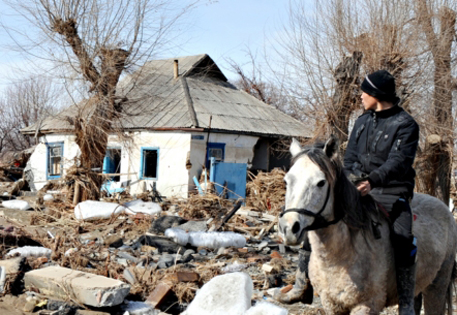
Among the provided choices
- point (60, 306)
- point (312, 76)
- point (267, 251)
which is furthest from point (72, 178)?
point (60, 306)

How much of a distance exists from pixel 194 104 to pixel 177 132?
2.03m

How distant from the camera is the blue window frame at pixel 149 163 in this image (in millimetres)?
17642

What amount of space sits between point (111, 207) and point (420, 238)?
8.79 metres

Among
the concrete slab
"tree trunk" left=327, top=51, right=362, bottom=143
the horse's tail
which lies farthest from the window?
the horse's tail

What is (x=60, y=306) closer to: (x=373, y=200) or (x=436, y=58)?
(x=373, y=200)

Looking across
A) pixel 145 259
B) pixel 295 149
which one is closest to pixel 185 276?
pixel 145 259

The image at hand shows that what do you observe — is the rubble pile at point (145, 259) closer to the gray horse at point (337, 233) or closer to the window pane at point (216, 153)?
the gray horse at point (337, 233)

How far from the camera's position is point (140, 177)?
1767 centimetres

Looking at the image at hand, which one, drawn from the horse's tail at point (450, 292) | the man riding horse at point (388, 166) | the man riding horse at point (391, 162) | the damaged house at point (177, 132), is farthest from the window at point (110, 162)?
the man riding horse at point (391, 162)

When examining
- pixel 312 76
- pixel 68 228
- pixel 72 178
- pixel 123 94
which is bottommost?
pixel 68 228

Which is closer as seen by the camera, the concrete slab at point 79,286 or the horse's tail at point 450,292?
the horse's tail at point 450,292

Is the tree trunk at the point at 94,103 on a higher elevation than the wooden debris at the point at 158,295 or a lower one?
higher

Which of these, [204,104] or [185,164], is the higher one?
[204,104]

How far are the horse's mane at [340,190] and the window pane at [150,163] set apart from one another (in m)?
15.3
